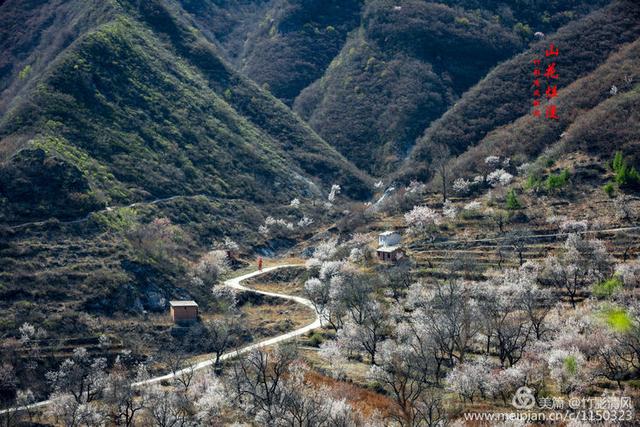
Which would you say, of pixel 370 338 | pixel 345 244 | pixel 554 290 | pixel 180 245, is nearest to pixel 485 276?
pixel 554 290

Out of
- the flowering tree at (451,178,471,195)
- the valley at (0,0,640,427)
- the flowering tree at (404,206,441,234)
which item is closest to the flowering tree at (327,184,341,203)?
the valley at (0,0,640,427)

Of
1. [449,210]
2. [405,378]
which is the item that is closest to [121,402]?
[405,378]

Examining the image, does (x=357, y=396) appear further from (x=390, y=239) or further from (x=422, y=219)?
(x=422, y=219)

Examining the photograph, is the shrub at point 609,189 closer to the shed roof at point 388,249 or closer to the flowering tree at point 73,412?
the shed roof at point 388,249

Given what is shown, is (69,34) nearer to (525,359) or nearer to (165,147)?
(165,147)

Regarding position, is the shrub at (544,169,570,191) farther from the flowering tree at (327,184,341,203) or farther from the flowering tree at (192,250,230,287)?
the flowering tree at (327,184,341,203)
